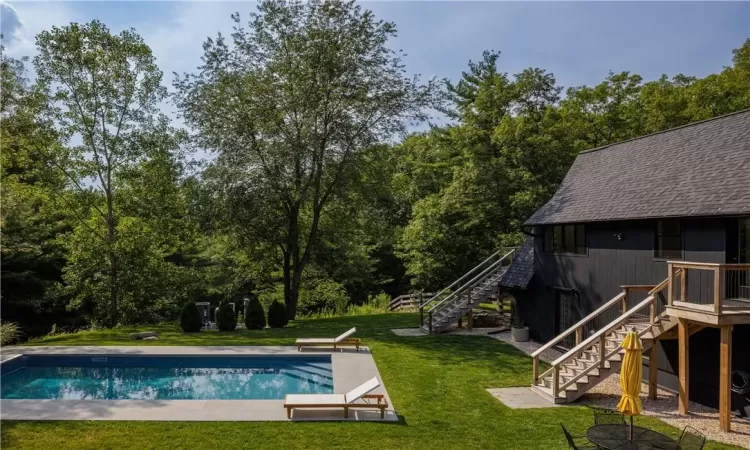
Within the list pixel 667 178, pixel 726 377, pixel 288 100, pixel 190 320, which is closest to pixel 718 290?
pixel 726 377

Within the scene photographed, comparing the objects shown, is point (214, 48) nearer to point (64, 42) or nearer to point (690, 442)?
point (64, 42)

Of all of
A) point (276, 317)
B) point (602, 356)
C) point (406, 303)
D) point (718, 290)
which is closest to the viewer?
point (718, 290)

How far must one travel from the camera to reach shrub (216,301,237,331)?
19375mm

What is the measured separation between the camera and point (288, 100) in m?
21.6

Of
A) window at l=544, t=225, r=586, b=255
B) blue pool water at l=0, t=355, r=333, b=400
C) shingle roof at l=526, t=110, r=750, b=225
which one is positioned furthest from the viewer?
window at l=544, t=225, r=586, b=255

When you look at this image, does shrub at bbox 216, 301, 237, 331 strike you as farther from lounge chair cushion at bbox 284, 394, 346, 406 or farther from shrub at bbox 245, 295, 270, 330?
lounge chair cushion at bbox 284, 394, 346, 406

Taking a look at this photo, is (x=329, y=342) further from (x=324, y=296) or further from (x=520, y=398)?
(x=324, y=296)

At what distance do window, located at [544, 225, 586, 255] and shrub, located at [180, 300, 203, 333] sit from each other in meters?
13.6

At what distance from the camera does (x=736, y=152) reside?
11.1 metres

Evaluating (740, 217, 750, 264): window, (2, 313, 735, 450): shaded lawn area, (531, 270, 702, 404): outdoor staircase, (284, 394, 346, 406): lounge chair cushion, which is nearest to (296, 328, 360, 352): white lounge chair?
(2, 313, 735, 450): shaded lawn area

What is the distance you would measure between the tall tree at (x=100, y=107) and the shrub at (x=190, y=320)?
4791 millimetres

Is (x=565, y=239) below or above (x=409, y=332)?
above

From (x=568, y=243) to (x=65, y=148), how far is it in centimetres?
2100

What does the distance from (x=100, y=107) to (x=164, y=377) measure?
1379 cm
